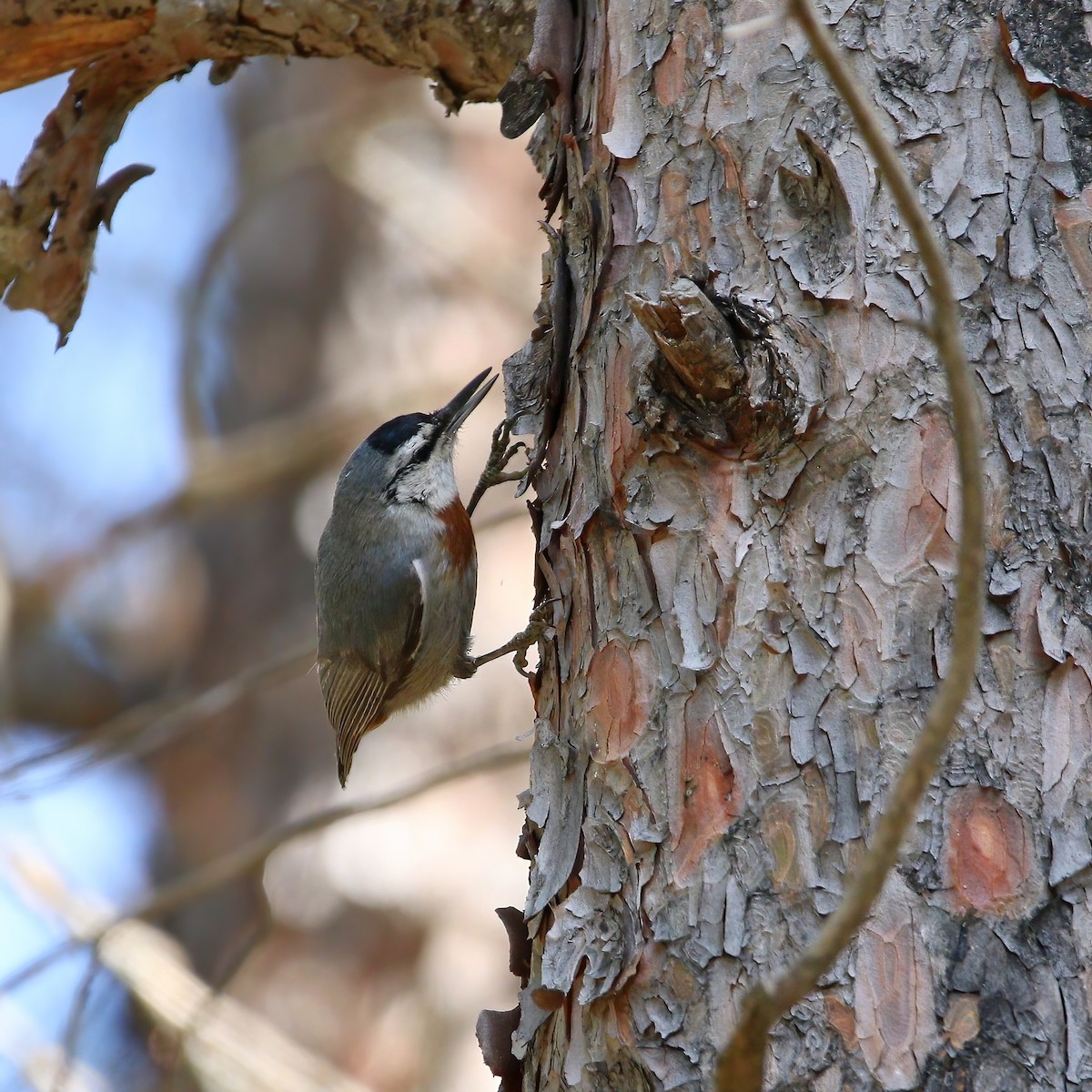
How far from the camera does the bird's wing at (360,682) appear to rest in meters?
3.53

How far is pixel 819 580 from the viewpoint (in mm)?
1600

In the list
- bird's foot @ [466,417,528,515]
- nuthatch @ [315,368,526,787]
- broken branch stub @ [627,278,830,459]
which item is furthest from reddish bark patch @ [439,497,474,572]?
broken branch stub @ [627,278,830,459]

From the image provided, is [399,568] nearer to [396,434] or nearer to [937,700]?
[396,434]

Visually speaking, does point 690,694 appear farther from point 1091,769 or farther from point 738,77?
point 738,77

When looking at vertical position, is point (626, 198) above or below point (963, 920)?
above

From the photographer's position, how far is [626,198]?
191cm

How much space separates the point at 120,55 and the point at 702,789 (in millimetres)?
2116

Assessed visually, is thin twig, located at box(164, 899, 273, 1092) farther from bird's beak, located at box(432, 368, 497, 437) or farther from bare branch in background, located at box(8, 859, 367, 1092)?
bird's beak, located at box(432, 368, 497, 437)

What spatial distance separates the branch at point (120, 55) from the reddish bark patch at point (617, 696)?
5.19 ft

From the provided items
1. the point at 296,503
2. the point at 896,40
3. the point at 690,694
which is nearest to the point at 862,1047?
the point at 690,694

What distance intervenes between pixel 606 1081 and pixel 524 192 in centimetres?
476

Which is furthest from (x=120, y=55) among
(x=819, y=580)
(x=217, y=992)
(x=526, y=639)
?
(x=217, y=992)

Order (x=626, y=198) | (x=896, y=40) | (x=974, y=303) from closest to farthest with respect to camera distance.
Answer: (x=974, y=303), (x=896, y=40), (x=626, y=198)

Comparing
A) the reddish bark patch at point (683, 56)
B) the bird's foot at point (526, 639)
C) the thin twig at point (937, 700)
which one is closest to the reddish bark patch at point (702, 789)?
the bird's foot at point (526, 639)
